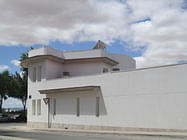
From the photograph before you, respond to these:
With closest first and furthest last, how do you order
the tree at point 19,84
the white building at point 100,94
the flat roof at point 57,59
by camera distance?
1. the white building at point 100,94
2. the flat roof at point 57,59
3. the tree at point 19,84

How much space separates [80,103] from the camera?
21.4 meters

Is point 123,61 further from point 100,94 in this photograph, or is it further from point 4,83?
point 4,83

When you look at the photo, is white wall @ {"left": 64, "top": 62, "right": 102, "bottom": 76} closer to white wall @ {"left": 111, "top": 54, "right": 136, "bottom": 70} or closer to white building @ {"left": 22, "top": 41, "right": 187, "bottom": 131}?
white building @ {"left": 22, "top": 41, "right": 187, "bottom": 131}

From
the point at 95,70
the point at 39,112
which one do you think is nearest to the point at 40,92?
the point at 39,112

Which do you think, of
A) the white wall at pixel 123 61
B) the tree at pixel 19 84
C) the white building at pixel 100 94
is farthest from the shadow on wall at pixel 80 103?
the tree at pixel 19 84

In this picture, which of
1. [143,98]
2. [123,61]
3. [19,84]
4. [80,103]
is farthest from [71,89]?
[19,84]

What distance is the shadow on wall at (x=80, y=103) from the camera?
66.7ft

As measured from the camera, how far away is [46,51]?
25.5 m

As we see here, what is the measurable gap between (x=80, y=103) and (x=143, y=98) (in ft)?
19.6

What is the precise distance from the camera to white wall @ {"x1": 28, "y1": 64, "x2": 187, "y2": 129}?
53.1 feet

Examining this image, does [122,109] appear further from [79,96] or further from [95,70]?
[95,70]


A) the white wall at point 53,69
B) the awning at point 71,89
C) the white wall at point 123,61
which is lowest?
the awning at point 71,89

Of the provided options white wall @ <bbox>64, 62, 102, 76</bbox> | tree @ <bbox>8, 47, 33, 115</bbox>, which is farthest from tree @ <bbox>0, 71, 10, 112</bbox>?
white wall @ <bbox>64, 62, 102, 76</bbox>

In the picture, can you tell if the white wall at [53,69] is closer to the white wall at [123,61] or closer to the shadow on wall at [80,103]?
the shadow on wall at [80,103]
